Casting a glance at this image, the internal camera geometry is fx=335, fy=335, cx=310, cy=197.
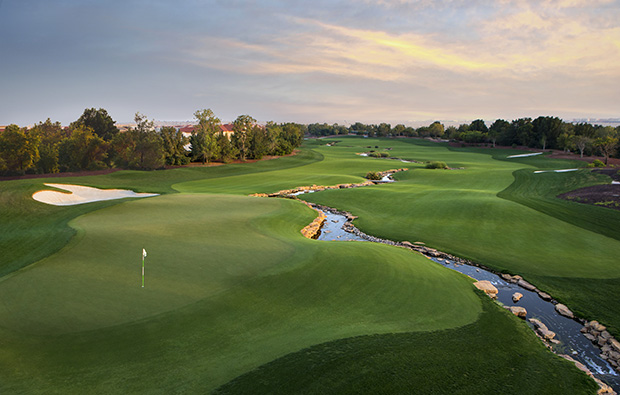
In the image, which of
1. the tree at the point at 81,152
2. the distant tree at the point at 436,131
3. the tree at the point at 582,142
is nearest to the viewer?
the tree at the point at 81,152

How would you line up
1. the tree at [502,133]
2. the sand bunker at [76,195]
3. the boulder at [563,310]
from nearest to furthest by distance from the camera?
the boulder at [563,310] < the sand bunker at [76,195] < the tree at [502,133]

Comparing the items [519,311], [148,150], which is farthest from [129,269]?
[148,150]

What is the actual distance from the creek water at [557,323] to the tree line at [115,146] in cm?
4328

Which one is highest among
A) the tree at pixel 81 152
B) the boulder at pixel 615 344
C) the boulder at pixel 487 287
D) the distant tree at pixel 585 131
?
the distant tree at pixel 585 131

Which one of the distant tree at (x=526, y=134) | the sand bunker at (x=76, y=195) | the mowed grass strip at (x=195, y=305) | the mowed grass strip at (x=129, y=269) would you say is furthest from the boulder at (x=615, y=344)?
the distant tree at (x=526, y=134)

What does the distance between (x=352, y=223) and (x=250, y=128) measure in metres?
45.2

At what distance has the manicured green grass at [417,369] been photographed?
6652 mm

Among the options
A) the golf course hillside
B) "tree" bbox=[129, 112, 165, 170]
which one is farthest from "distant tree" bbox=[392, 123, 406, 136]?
the golf course hillside

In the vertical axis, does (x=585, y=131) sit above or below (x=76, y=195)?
above

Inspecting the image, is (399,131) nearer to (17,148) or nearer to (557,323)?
(17,148)

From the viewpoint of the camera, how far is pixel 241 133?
64.1 meters

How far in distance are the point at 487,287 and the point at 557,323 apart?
8.46 ft

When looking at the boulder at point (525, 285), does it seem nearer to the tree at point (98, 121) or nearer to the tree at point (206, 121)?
the tree at point (206, 121)

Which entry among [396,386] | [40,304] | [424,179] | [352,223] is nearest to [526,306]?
[396,386]
